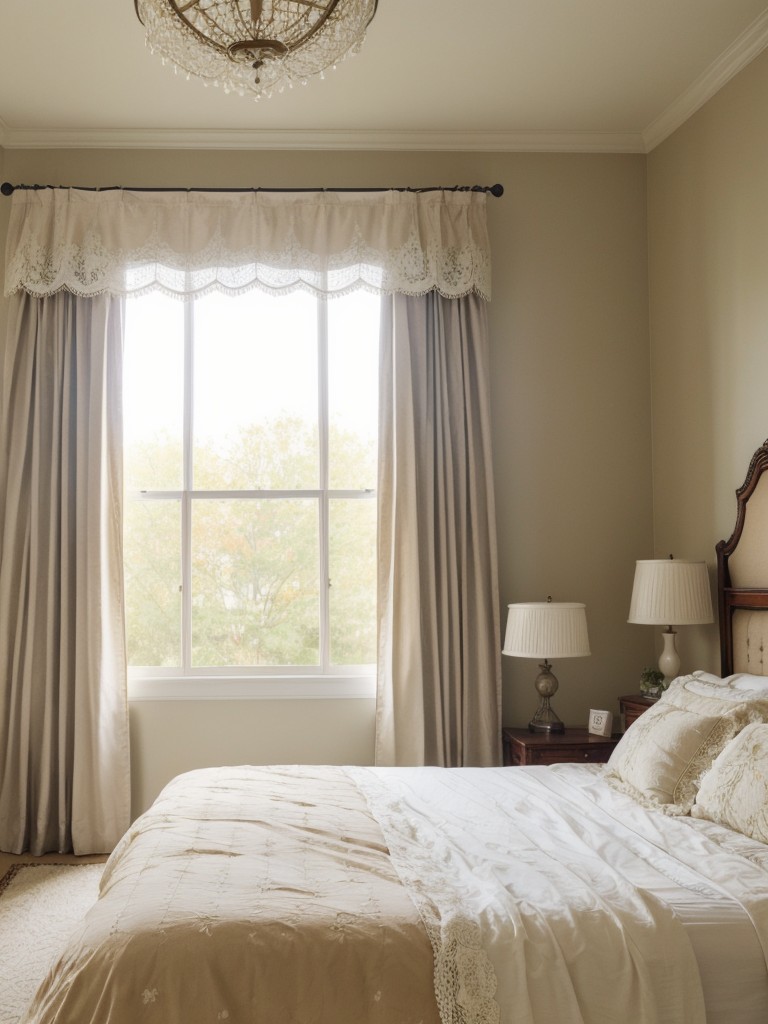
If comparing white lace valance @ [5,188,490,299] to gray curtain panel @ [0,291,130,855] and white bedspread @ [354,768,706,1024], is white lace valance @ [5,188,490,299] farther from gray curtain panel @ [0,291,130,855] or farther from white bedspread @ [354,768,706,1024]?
white bedspread @ [354,768,706,1024]

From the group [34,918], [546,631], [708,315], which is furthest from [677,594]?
[34,918]

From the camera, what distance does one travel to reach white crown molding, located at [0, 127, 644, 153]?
4484 mm

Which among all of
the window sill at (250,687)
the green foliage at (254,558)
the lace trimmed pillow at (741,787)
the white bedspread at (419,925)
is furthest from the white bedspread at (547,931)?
the green foliage at (254,558)

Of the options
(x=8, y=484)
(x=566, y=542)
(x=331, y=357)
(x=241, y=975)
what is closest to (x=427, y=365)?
(x=331, y=357)

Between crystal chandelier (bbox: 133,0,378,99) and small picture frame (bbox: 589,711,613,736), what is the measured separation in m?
2.89

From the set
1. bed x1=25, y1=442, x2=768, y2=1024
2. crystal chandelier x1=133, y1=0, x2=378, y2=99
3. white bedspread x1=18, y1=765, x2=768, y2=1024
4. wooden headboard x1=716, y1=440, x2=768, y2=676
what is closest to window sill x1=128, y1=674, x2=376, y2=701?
bed x1=25, y1=442, x2=768, y2=1024

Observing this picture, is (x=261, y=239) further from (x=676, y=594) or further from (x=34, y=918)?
(x=34, y=918)

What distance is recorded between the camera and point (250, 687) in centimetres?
446

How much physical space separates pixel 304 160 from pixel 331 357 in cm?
100

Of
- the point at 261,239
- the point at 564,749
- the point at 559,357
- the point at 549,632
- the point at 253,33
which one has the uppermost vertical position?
the point at 261,239

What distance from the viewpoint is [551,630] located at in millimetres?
3979

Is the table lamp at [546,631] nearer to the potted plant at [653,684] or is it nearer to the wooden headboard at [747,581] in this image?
the potted plant at [653,684]

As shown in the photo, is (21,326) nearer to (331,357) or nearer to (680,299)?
(331,357)

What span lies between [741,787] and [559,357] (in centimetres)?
257
